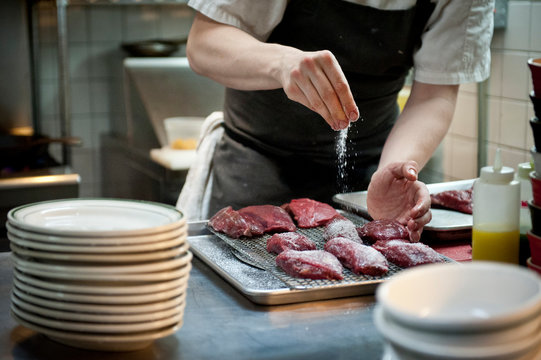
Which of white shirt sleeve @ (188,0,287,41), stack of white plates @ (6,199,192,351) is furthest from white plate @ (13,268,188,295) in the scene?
white shirt sleeve @ (188,0,287,41)

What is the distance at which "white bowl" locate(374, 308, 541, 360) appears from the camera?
0.61m

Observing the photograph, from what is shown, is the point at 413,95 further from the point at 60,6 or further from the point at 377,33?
the point at 60,6

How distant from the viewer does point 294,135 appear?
195 centimetres

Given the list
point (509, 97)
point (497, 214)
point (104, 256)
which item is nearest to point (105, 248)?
point (104, 256)

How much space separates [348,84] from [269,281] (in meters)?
0.68

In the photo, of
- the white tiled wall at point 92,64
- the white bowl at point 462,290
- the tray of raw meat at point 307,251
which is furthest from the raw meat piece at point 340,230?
the white tiled wall at point 92,64

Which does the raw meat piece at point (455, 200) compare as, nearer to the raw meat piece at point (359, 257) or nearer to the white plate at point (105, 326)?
the raw meat piece at point (359, 257)

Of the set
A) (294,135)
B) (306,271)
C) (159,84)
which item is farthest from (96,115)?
(306,271)

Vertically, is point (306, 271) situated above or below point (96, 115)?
above

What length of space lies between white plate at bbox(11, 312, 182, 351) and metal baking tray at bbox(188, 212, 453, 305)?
23 centimetres

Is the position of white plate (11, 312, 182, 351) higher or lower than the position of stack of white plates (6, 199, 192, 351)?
lower

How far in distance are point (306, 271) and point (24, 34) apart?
2673 millimetres

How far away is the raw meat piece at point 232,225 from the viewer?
147cm

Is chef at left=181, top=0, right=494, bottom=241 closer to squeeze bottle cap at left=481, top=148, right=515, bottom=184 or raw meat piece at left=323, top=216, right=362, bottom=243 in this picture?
raw meat piece at left=323, top=216, right=362, bottom=243
